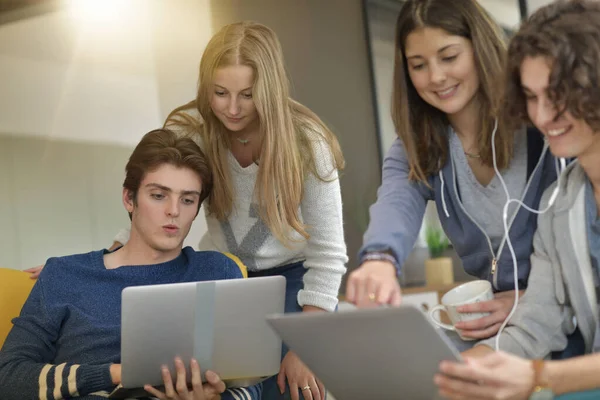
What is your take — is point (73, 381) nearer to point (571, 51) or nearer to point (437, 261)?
point (571, 51)

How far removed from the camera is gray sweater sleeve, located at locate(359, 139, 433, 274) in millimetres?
1546

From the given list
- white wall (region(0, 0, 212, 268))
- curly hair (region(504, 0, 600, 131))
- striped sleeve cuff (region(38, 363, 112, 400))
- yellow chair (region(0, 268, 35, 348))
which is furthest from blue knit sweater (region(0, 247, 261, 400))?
curly hair (region(504, 0, 600, 131))

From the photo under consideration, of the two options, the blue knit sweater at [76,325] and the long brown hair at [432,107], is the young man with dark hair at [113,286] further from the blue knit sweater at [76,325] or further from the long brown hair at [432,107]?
the long brown hair at [432,107]

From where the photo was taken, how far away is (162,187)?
2.03 meters

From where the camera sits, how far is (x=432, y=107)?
5.68 ft

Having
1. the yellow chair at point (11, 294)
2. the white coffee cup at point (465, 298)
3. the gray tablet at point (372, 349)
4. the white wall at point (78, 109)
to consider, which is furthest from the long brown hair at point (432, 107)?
the white wall at point (78, 109)

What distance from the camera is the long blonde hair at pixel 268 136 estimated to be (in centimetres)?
210

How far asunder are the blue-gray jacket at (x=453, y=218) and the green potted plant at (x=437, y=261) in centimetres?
176

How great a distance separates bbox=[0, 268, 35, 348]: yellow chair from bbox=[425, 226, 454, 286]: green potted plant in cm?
191

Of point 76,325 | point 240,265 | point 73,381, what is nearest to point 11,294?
point 76,325

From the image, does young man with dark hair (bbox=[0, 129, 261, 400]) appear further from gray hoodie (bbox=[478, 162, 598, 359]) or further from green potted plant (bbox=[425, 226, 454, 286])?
green potted plant (bbox=[425, 226, 454, 286])

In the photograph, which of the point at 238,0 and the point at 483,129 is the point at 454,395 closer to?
the point at 483,129

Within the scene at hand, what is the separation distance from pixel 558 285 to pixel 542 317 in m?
0.06

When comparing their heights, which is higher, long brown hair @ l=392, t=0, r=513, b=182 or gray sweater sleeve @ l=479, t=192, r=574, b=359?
long brown hair @ l=392, t=0, r=513, b=182
